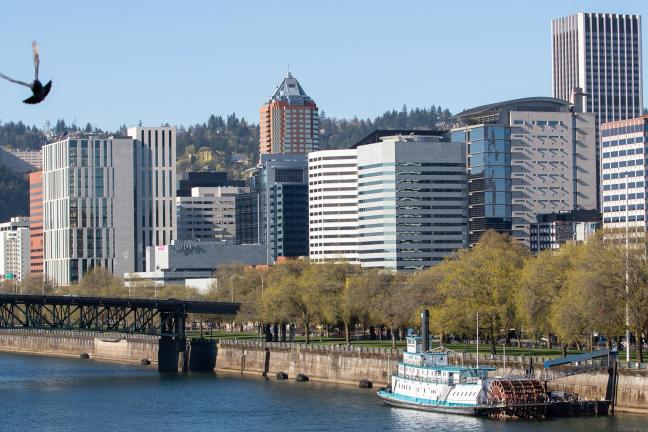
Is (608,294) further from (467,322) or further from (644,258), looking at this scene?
(467,322)

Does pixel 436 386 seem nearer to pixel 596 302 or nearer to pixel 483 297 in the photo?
pixel 596 302

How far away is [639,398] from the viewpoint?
129375mm

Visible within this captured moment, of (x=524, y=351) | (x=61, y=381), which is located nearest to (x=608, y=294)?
(x=524, y=351)

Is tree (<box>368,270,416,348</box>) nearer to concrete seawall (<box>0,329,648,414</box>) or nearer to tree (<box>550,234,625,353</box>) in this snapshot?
concrete seawall (<box>0,329,648,414</box>)

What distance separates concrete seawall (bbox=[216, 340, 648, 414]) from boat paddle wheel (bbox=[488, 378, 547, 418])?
17.8ft

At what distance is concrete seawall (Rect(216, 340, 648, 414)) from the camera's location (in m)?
131

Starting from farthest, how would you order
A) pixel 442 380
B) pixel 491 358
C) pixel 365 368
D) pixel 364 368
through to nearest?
pixel 364 368 < pixel 365 368 < pixel 491 358 < pixel 442 380

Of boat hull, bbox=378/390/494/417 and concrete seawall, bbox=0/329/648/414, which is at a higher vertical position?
concrete seawall, bbox=0/329/648/414

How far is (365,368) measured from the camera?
555 ft

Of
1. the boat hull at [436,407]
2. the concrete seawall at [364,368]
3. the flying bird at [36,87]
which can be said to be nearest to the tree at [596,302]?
the concrete seawall at [364,368]

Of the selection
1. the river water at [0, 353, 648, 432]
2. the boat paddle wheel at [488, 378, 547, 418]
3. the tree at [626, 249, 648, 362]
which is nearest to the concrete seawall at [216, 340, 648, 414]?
the river water at [0, 353, 648, 432]

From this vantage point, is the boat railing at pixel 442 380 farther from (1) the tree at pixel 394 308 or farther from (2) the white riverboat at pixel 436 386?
(1) the tree at pixel 394 308

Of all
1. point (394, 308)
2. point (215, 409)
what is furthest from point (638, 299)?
point (394, 308)

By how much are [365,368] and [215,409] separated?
30.5 metres
